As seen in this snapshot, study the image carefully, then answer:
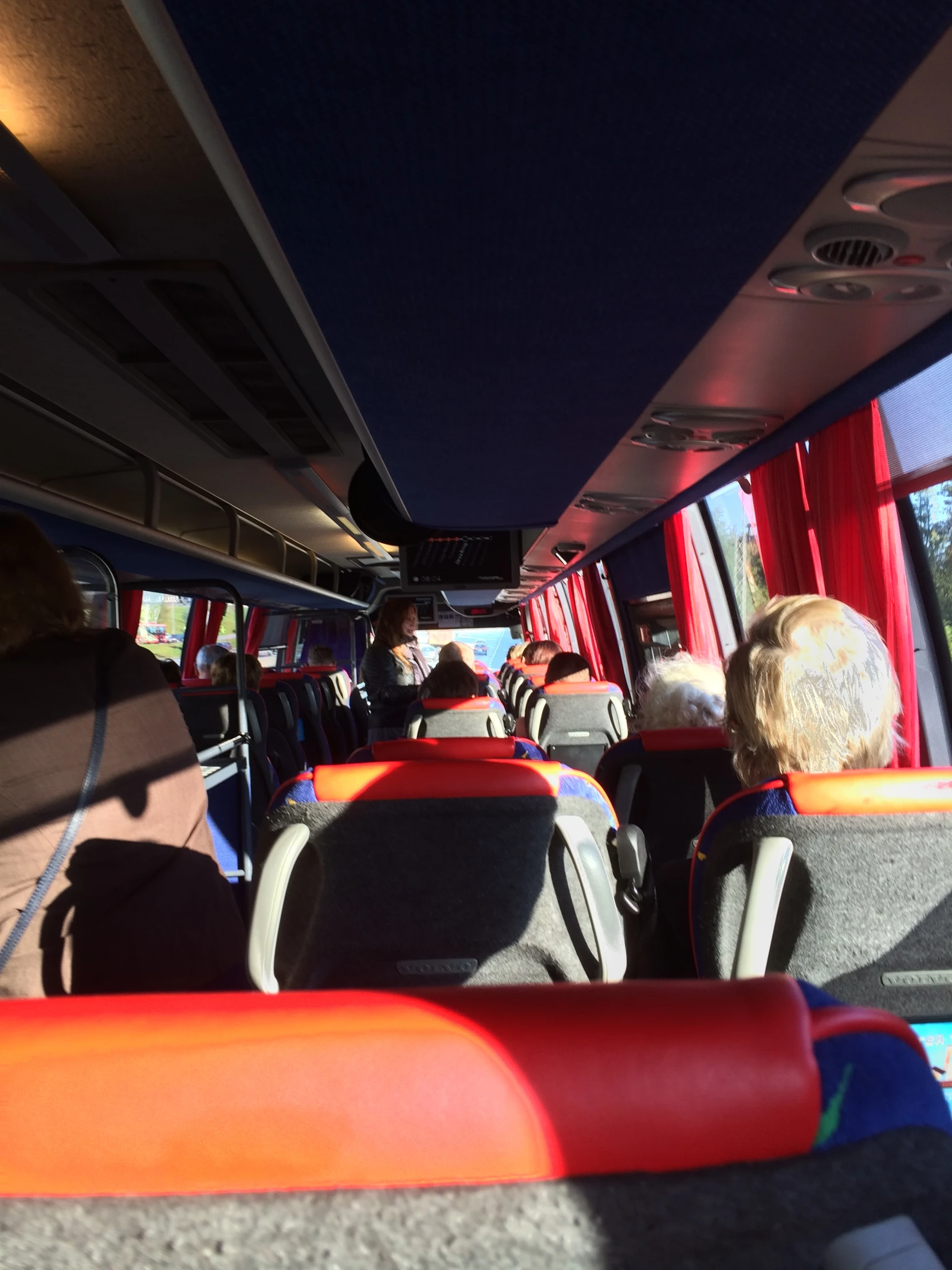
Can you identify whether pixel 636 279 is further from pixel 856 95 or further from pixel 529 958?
pixel 529 958

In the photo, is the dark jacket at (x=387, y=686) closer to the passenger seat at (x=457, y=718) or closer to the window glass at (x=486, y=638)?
the passenger seat at (x=457, y=718)

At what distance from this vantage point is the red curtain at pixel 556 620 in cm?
1859

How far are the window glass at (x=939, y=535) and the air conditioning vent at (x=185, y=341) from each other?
10.4ft

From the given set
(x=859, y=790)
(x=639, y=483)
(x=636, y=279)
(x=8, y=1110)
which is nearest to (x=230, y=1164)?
(x=8, y=1110)

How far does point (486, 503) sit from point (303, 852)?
4.15 m

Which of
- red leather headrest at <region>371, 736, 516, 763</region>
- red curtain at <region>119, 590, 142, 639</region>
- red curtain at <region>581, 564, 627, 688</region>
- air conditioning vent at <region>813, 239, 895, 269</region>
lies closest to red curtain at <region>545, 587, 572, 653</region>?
red curtain at <region>581, 564, 627, 688</region>

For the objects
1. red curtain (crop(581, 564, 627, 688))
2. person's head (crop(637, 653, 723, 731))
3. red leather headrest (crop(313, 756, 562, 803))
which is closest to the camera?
red leather headrest (crop(313, 756, 562, 803))

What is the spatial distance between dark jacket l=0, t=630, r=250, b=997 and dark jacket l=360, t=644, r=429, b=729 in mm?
5167

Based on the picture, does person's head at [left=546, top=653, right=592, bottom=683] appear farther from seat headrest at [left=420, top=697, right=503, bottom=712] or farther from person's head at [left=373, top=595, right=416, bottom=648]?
person's head at [left=373, top=595, right=416, bottom=648]

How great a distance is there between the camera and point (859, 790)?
1.55m

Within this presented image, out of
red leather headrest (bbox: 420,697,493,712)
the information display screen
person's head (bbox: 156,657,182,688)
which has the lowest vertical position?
the information display screen

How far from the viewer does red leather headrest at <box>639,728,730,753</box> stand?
119 inches

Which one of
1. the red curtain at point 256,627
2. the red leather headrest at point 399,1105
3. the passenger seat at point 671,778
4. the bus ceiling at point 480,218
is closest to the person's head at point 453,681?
the bus ceiling at point 480,218

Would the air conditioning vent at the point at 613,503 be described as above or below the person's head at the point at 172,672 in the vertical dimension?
above
